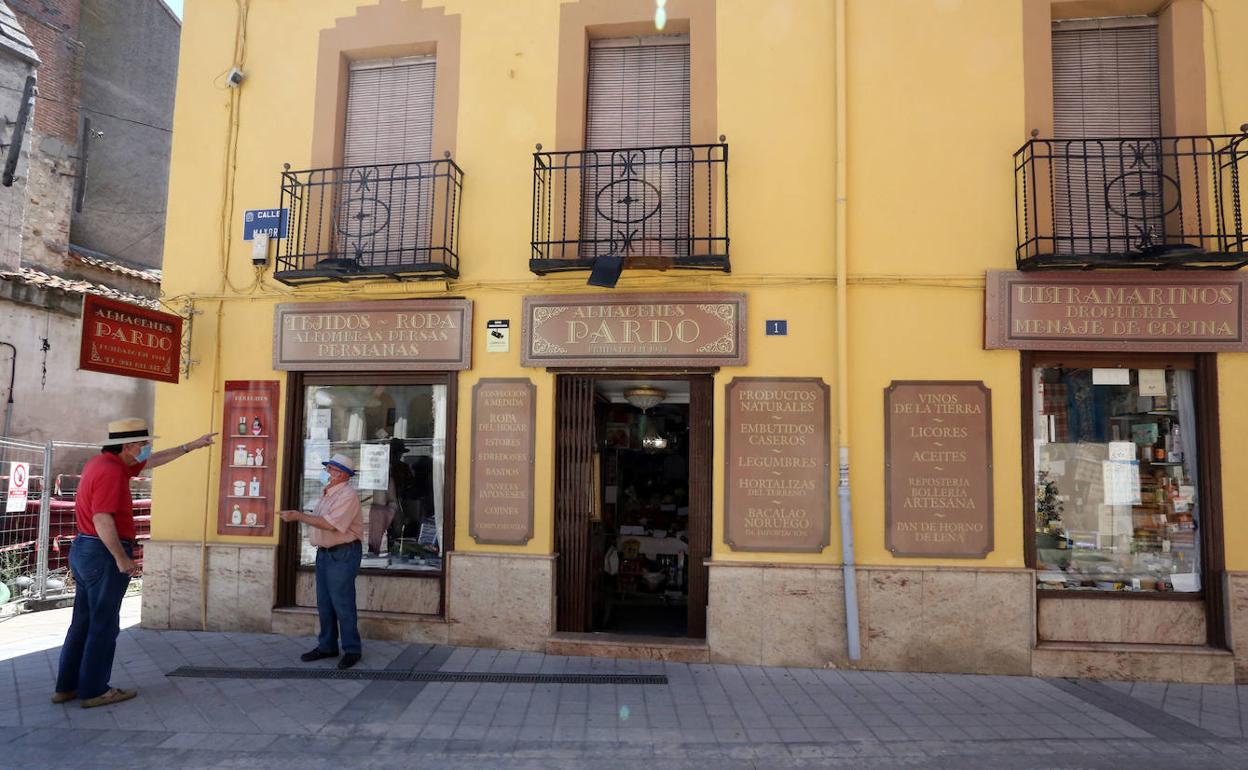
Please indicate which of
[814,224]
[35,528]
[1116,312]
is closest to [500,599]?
[814,224]

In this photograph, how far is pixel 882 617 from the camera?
6273mm

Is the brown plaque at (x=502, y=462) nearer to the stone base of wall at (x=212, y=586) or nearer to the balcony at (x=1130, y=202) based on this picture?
the stone base of wall at (x=212, y=586)

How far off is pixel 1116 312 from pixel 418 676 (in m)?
6.47

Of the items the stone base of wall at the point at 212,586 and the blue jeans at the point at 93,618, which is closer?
the blue jeans at the point at 93,618

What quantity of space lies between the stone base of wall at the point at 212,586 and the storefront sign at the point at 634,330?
11.0 ft

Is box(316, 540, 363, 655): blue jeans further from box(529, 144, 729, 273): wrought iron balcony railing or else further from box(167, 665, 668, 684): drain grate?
box(529, 144, 729, 273): wrought iron balcony railing

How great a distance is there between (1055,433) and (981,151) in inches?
101

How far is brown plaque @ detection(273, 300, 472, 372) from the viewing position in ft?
23.0

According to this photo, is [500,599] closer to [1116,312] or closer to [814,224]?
[814,224]

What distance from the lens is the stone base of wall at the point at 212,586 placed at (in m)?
7.18

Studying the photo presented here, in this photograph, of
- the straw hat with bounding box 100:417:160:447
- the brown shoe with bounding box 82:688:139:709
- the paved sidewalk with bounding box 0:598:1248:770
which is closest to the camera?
the paved sidewalk with bounding box 0:598:1248:770

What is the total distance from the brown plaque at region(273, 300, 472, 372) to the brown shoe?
307 centimetres

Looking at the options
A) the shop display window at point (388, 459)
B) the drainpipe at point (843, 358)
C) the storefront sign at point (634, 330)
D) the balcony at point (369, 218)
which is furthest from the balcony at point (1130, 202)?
the shop display window at point (388, 459)

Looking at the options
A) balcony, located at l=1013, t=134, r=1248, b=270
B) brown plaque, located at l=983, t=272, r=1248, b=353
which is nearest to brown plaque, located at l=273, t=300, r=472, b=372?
brown plaque, located at l=983, t=272, r=1248, b=353
